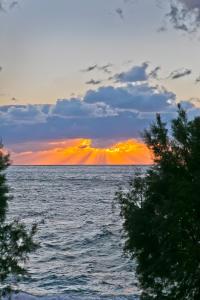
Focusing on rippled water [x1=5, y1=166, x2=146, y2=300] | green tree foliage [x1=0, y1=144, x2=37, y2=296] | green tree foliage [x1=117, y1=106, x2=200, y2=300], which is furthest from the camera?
rippled water [x1=5, y1=166, x2=146, y2=300]

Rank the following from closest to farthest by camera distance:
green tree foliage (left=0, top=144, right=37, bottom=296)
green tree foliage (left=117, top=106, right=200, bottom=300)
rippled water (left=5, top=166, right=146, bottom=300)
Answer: green tree foliage (left=117, top=106, right=200, bottom=300)
green tree foliage (left=0, top=144, right=37, bottom=296)
rippled water (left=5, top=166, right=146, bottom=300)

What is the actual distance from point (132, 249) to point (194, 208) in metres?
4.79

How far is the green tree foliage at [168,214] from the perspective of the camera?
84.4 ft

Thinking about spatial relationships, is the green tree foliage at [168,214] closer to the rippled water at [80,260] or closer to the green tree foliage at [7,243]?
the rippled water at [80,260]

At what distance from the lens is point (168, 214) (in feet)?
84.7

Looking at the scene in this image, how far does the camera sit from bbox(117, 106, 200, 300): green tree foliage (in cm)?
2573

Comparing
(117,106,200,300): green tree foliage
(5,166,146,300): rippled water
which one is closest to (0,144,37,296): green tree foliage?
(5,166,146,300): rippled water

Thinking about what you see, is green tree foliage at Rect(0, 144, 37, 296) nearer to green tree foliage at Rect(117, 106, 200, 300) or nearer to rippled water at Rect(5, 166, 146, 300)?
rippled water at Rect(5, 166, 146, 300)

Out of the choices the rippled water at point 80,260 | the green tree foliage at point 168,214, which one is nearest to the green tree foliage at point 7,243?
the rippled water at point 80,260

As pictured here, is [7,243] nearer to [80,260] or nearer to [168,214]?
[168,214]

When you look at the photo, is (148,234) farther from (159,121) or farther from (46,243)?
(46,243)

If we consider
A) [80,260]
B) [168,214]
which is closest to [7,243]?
[168,214]

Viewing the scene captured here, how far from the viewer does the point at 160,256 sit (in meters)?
26.8

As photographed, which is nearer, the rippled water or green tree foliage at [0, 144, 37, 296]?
green tree foliage at [0, 144, 37, 296]
